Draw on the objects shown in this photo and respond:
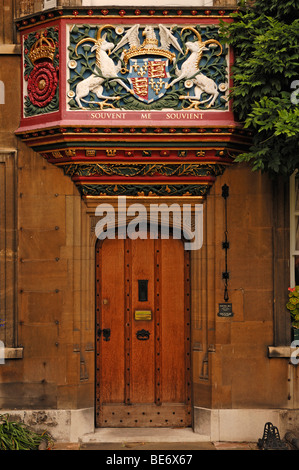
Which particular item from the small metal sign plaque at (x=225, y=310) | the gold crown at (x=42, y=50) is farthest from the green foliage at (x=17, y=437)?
the gold crown at (x=42, y=50)

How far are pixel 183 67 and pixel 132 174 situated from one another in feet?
5.34

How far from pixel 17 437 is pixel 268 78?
226 inches

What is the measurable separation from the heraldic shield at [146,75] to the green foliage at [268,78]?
924 millimetres

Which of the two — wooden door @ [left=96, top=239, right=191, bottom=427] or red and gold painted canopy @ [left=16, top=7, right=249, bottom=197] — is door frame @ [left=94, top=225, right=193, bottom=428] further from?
red and gold painted canopy @ [left=16, top=7, right=249, bottom=197]

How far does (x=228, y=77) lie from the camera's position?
8.40 m

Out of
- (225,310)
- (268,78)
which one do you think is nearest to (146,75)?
(268,78)

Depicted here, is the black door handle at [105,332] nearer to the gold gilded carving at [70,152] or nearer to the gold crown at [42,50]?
the gold gilded carving at [70,152]

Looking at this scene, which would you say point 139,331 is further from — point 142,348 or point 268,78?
point 268,78

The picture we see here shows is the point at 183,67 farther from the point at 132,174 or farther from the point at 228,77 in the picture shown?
the point at 132,174

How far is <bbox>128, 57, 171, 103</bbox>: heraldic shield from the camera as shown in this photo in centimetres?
837

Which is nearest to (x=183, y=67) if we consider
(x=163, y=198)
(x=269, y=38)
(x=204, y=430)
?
(x=269, y=38)

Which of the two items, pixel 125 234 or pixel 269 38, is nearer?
pixel 269 38

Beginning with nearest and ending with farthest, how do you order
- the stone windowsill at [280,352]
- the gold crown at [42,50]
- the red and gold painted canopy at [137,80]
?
1. the red and gold painted canopy at [137,80]
2. the gold crown at [42,50]
3. the stone windowsill at [280,352]

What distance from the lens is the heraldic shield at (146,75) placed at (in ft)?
27.5
